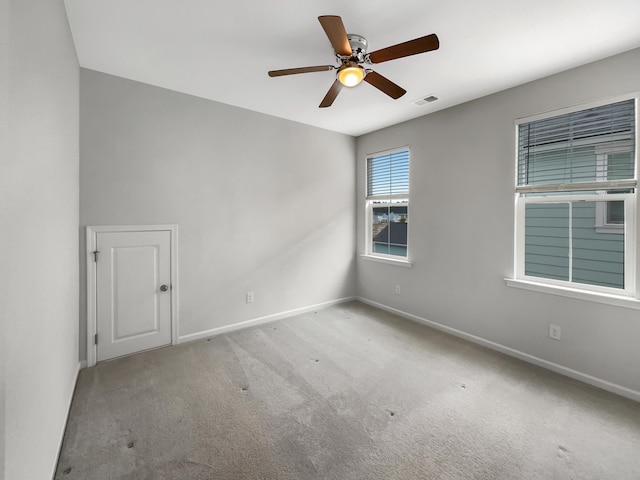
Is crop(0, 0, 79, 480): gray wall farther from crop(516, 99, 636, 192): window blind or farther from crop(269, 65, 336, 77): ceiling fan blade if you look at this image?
crop(516, 99, 636, 192): window blind

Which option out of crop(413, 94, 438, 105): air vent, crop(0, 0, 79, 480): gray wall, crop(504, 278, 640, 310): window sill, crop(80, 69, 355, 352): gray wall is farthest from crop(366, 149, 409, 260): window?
crop(0, 0, 79, 480): gray wall

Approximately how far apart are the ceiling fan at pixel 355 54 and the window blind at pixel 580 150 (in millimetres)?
1573

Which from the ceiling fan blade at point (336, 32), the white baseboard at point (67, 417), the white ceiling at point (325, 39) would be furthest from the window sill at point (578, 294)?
the white baseboard at point (67, 417)

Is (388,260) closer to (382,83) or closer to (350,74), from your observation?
(382,83)

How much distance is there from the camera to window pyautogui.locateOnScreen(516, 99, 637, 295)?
234cm

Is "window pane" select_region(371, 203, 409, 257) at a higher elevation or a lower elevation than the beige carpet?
higher

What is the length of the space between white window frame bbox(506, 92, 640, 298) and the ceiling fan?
5.52 ft

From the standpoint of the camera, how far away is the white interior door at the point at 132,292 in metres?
2.72

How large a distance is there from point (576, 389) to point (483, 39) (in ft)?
9.45

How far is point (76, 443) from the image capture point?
1782mm

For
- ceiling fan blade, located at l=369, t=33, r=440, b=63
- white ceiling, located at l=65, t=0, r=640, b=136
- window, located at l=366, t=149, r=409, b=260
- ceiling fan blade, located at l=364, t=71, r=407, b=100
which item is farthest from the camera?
window, located at l=366, t=149, r=409, b=260

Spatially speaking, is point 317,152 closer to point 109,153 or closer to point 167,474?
point 109,153

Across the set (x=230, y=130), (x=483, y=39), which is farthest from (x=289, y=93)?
(x=483, y=39)

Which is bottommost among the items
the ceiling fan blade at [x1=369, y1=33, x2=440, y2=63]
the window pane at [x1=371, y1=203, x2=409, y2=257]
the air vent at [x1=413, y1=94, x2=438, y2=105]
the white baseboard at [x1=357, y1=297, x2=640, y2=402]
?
the white baseboard at [x1=357, y1=297, x2=640, y2=402]
